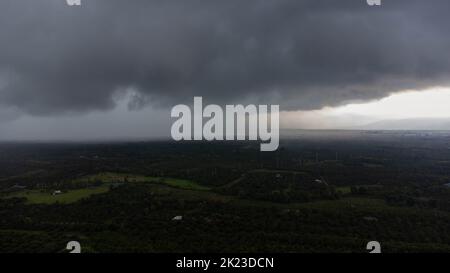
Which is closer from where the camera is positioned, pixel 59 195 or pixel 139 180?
pixel 59 195

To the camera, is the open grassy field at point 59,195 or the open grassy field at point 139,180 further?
the open grassy field at point 139,180

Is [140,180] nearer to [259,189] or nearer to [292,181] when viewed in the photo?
[259,189]

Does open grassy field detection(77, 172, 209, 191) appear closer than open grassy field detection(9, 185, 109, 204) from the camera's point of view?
No

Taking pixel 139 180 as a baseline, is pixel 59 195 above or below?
below

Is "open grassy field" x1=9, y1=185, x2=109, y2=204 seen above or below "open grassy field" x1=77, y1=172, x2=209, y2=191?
below

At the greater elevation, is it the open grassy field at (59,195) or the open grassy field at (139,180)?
the open grassy field at (139,180)
